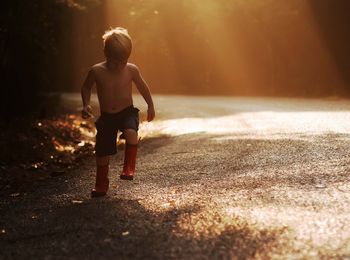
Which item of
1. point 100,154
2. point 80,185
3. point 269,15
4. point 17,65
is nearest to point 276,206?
point 100,154

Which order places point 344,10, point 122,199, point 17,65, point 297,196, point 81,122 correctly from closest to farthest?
point 297,196
point 122,199
point 17,65
point 81,122
point 344,10

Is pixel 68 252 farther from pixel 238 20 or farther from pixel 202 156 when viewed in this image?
pixel 238 20

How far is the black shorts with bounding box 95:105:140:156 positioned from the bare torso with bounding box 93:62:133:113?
0.05m

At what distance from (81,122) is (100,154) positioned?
10.4 m

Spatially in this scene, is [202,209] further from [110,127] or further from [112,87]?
[112,87]

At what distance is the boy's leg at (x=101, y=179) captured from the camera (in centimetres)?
497

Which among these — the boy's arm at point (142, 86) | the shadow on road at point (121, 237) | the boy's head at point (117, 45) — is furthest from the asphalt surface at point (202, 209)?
the boy's head at point (117, 45)

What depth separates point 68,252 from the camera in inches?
131

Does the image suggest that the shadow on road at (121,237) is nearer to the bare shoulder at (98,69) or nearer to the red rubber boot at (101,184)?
the red rubber boot at (101,184)

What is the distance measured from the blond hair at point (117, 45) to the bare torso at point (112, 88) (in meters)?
0.19

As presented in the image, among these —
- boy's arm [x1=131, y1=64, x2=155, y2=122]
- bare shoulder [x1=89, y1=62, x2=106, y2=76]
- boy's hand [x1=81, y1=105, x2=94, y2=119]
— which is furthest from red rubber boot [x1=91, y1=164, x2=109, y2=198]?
bare shoulder [x1=89, y1=62, x2=106, y2=76]

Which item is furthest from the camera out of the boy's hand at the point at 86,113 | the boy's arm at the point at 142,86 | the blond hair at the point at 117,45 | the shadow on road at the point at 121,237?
the boy's arm at the point at 142,86

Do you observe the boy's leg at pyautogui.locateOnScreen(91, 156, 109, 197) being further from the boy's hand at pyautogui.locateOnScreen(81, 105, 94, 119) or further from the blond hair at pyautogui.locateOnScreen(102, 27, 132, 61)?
the blond hair at pyautogui.locateOnScreen(102, 27, 132, 61)

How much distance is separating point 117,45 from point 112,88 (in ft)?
1.32
